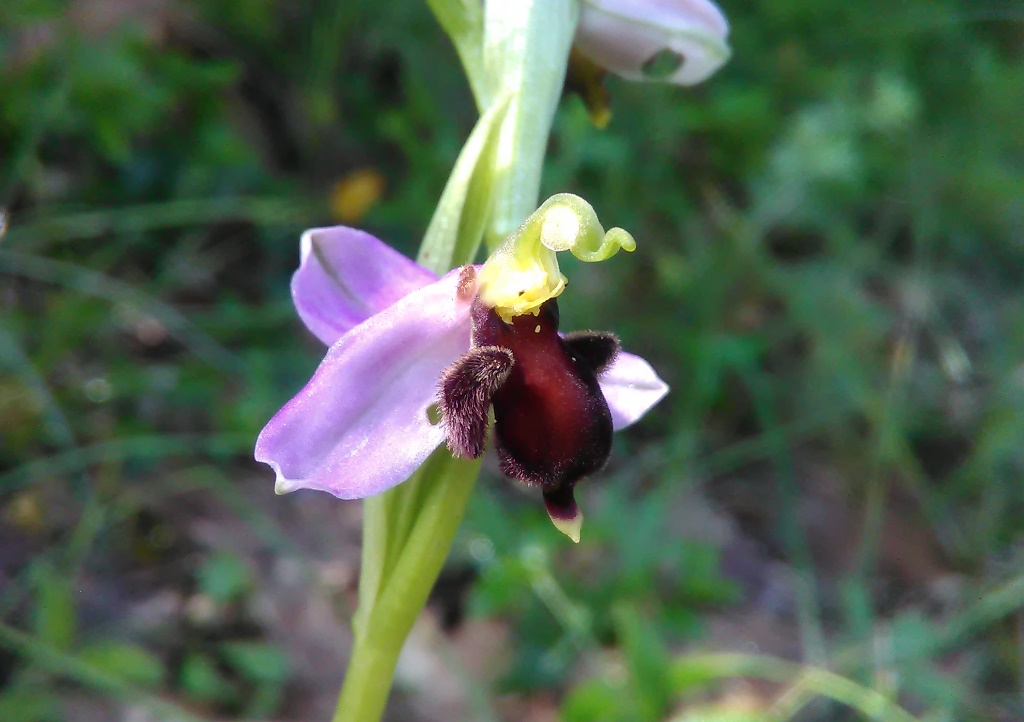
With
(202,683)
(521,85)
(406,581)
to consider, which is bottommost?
(202,683)

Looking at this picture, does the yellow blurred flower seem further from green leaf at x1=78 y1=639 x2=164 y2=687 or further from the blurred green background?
green leaf at x1=78 y1=639 x2=164 y2=687

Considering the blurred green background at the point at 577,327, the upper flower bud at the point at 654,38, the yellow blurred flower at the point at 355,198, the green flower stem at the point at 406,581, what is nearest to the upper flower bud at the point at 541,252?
the green flower stem at the point at 406,581

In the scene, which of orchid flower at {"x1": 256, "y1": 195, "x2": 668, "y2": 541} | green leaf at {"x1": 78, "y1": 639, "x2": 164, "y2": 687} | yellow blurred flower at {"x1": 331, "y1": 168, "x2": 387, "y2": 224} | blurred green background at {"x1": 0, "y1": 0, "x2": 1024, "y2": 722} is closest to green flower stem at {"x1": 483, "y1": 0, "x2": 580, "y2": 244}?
orchid flower at {"x1": 256, "y1": 195, "x2": 668, "y2": 541}

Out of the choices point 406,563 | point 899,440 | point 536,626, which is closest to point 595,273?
point 899,440

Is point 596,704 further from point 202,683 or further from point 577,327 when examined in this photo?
point 577,327

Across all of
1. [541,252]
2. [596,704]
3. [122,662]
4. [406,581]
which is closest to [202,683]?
Answer: [122,662]

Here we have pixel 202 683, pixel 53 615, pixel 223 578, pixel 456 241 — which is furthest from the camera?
pixel 223 578
